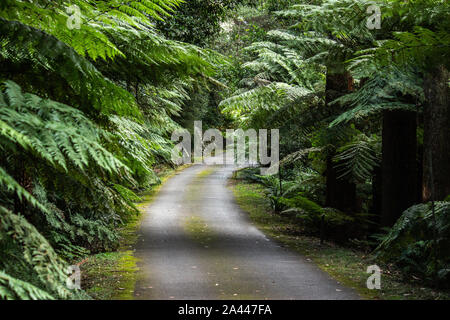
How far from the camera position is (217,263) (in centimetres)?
827

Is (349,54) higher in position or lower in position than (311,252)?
higher

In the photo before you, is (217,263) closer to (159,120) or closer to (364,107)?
(364,107)

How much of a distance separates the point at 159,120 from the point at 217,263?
704 centimetres

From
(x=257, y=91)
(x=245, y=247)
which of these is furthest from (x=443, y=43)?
(x=257, y=91)

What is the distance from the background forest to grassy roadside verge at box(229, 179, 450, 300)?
0.39 metres

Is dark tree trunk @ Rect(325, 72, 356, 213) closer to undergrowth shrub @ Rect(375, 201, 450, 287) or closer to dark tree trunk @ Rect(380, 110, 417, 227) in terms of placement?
dark tree trunk @ Rect(380, 110, 417, 227)

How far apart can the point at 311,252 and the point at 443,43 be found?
18.2 feet

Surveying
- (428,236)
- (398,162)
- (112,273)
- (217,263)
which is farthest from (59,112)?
(398,162)

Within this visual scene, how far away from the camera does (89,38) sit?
4562 mm

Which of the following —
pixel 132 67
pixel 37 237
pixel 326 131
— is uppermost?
pixel 132 67

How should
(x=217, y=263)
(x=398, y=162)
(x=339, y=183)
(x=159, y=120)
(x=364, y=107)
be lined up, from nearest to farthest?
1. (x=364, y=107)
2. (x=217, y=263)
3. (x=398, y=162)
4. (x=339, y=183)
5. (x=159, y=120)

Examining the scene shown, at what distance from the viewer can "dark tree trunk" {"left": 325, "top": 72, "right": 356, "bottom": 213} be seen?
436 inches

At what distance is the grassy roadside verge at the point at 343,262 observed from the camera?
6.25 m
